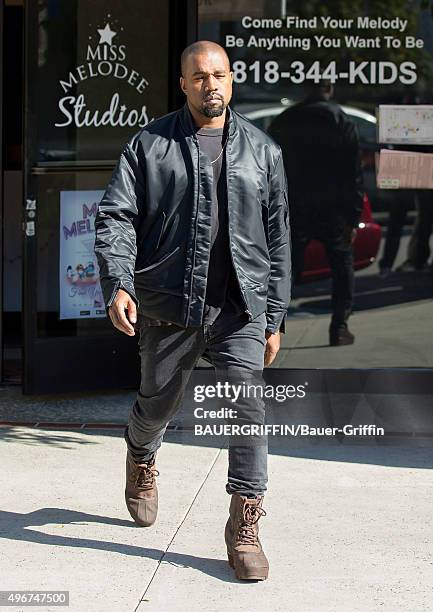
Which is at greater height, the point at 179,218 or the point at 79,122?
the point at 79,122

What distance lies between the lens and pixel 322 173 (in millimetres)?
7113

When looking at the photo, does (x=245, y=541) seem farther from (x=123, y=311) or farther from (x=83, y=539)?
(x=123, y=311)

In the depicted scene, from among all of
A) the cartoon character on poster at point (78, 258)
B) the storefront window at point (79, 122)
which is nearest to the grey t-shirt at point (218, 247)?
the storefront window at point (79, 122)

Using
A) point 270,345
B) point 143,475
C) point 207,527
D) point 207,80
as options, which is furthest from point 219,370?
point 207,80

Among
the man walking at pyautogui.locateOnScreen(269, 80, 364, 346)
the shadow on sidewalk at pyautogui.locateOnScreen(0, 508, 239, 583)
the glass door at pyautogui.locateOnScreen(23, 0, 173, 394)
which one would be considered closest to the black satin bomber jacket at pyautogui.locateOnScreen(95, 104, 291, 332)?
the shadow on sidewalk at pyautogui.locateOnScreen(0, 508, 239, 583)

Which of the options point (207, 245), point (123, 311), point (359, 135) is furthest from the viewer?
point (359, 135)

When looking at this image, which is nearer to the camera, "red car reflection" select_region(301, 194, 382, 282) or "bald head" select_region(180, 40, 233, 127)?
"bald head" select_region(180, 40, 233, 127)

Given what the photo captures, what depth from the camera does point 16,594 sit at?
4414 millimetres

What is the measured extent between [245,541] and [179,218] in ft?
3.91

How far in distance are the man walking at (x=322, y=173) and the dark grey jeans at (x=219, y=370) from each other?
245cm

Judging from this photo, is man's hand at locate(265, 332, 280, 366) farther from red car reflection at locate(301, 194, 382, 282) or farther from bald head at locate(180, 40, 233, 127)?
red car reflection at locate(301, 194, 382, 282)

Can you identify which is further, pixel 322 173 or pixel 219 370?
pixel 322 173

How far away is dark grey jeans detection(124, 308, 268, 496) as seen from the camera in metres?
4.62

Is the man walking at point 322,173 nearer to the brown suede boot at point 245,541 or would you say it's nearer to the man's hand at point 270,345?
the man's hand at point 270,345
